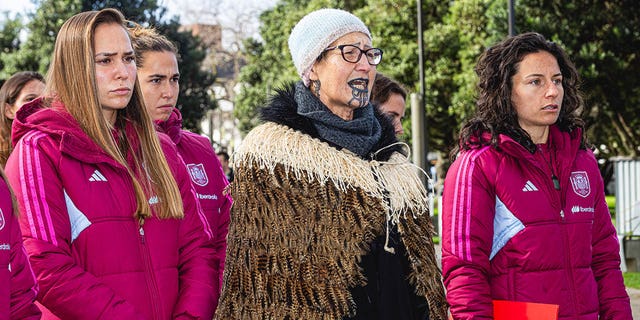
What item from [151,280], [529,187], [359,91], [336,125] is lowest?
[151,280]

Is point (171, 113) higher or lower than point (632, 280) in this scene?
higher

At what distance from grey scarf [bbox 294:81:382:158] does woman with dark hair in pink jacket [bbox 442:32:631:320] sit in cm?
66

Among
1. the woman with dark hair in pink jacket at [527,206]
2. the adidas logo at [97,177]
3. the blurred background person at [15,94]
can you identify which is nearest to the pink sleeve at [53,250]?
the adidas logo at [97,177]

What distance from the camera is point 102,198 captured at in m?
3.38

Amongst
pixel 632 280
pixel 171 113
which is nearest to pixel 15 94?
pixel 171 113

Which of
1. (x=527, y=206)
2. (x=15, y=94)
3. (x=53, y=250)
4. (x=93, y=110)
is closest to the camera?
(x=53, y=250)

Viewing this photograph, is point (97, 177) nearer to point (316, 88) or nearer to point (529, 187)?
point (316, 88)

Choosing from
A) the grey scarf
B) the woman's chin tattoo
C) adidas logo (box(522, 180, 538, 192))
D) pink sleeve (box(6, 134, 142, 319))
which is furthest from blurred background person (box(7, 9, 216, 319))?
adidas logo (box(522, 180, 538, 192))

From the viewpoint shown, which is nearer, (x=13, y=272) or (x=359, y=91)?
(x=13, y=272)

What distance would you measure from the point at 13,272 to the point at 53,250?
0.57 ft

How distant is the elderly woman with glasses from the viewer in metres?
3.22

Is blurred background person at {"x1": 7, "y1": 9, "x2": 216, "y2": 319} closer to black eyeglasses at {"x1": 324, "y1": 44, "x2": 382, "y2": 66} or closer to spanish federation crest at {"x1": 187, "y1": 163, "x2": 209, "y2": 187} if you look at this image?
black eyeglasses at {"x1": 324, "y1": 44, "x2": 382, "y2": 66}

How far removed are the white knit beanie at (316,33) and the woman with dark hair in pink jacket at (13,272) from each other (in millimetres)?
1144

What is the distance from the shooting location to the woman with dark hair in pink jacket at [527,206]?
3854 millimetres
